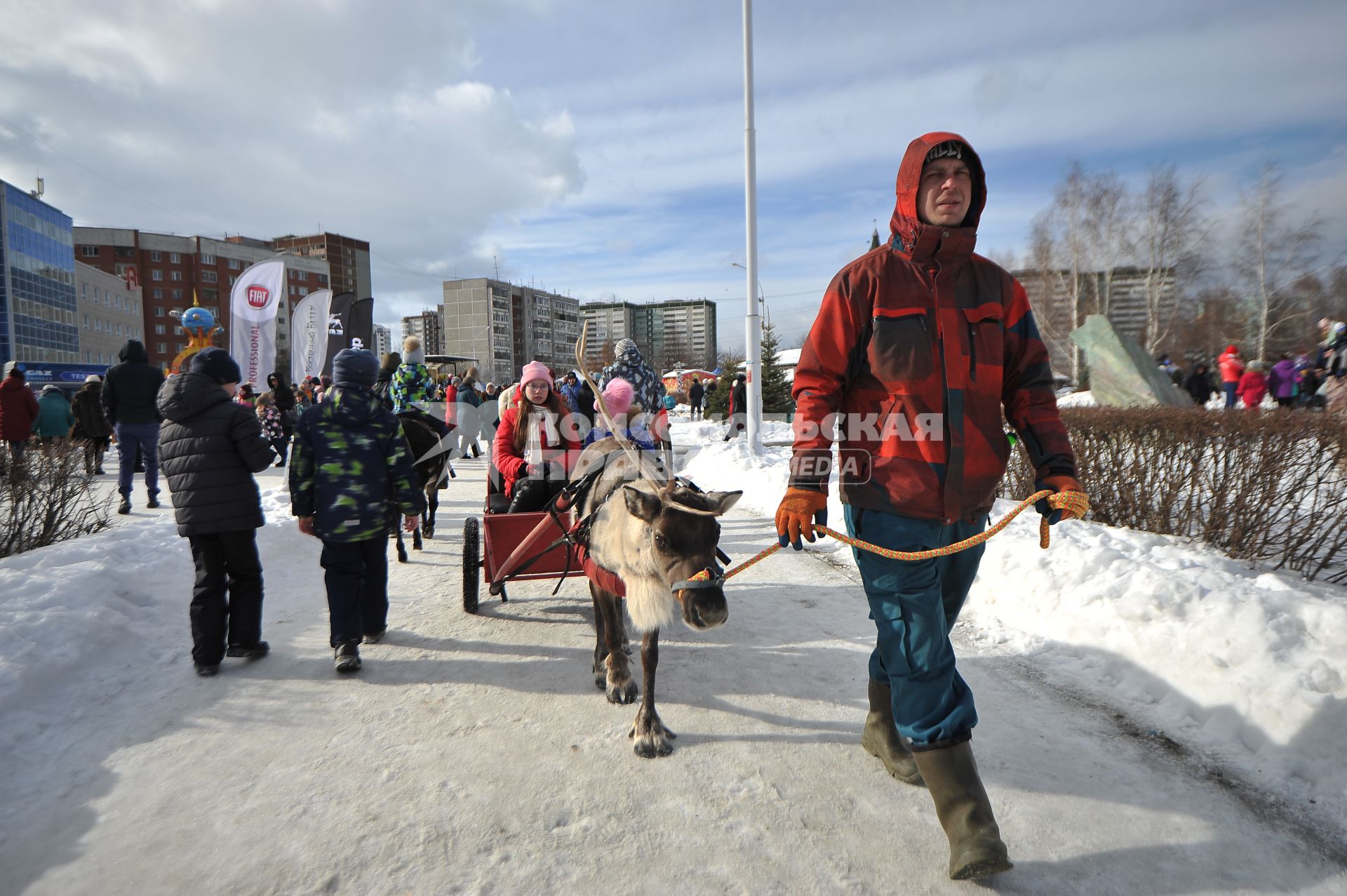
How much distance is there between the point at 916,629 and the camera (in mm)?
2359

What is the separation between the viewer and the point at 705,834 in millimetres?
2516

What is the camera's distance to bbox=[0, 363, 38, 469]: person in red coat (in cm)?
975

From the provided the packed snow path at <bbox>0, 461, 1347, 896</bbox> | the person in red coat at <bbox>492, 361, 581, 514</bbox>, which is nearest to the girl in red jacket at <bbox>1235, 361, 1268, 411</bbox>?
the packed snow path at <bbox>0, 461, 1347, 896</bbox>

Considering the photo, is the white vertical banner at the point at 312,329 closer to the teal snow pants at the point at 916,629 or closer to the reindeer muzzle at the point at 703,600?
the reindeer muzzle at the point at 703,600

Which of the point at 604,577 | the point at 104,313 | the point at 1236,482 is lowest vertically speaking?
the point at 604,577

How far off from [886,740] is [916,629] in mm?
845

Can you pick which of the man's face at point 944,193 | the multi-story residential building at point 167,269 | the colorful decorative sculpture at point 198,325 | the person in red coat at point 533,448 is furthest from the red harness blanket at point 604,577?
the multi-story residential building at point 167,269

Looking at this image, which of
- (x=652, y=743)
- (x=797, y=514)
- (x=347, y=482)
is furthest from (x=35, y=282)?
(x=797, y=514)

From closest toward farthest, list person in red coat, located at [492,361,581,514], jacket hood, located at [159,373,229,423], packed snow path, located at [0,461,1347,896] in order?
packed snow path, located at [0,461,1347,896], jacket hood, located at [159,373,229,423], person in red coat, located at [492,361,581,514]

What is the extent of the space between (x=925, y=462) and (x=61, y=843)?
3.45 metres

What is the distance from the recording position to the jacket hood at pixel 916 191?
239cm

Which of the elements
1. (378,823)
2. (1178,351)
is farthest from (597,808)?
(1178,351)

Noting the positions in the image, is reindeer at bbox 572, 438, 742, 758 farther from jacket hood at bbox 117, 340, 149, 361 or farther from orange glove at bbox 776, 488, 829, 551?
jacket hood at bbox 117, 340, 149, 361

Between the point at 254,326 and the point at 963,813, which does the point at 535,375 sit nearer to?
the point at 963,813
